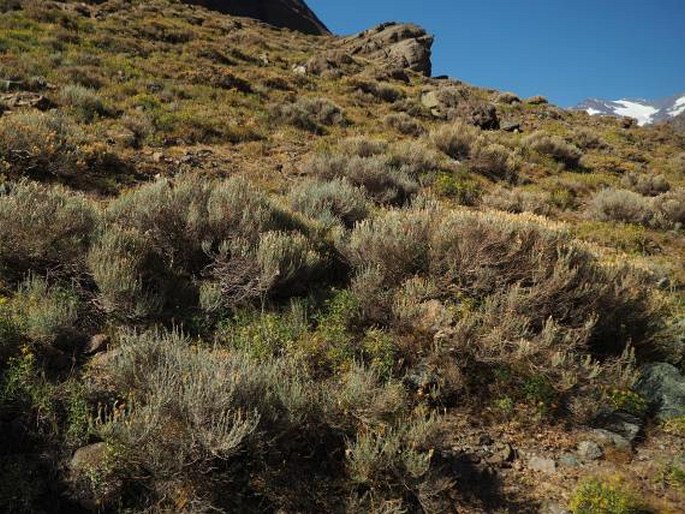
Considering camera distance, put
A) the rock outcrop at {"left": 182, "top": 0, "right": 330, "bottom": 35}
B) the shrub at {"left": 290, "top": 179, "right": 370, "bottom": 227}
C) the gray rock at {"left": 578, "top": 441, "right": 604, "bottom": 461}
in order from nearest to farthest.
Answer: the gray rock at {"left": 578, "top": 441, "right": 604, "bottom": 461}, the shrub at {"left": 290, "top": 179, "right": 370, "bottom": 227}, the rock outcrop at {"left": 182, "top": 0, "right": 330, "bottom": 35}

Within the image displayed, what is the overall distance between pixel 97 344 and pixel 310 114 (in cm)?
1279

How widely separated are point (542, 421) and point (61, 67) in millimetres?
15310

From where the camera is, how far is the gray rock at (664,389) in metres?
4.36

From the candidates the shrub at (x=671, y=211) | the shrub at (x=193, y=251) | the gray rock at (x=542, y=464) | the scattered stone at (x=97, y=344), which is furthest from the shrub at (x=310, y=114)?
the gray rock at (x=542, y=464)

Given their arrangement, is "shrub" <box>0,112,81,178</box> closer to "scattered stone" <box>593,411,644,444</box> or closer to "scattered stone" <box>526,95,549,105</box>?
"scattered stone" <box>593,411,644,444</box>

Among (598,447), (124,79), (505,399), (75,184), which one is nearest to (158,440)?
(505,399)

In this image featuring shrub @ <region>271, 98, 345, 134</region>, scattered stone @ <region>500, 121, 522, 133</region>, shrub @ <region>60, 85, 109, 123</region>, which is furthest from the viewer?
scattered stone @ <region>500, 121, 522, 133</region>

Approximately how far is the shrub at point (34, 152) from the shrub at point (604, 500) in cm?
824

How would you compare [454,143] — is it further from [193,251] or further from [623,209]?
[193,251]

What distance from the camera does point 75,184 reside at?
311 inches

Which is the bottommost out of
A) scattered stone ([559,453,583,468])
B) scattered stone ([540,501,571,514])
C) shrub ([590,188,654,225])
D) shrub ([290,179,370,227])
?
A: scattered stone ([540,501,571,514])

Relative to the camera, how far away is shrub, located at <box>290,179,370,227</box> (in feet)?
25.6

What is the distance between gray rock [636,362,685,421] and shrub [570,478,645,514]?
1.25 meters

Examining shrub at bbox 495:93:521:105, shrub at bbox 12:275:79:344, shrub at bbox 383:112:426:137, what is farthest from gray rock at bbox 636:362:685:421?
shrub at bbox 495:93:521:105
